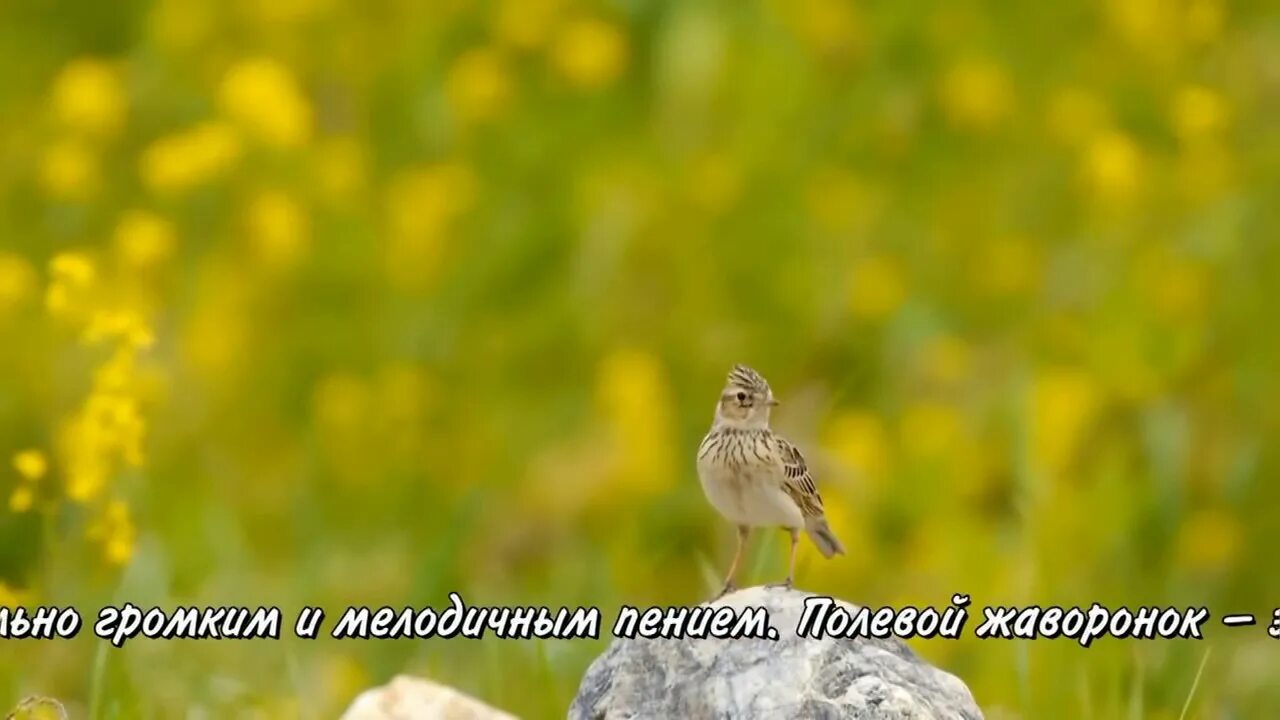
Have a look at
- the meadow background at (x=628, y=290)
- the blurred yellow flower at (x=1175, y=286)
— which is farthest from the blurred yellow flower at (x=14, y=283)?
the blurred yellow flower at (x=1175, y=286)

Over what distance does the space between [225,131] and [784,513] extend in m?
6.75

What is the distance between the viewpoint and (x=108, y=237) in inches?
419

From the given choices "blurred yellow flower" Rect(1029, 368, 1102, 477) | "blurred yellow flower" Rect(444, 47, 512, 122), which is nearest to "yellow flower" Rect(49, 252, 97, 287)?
"blurred yellow flower" Rect(1029, 368, 1102, 477)

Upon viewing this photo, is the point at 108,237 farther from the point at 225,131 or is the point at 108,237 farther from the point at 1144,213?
the point at 1144,213

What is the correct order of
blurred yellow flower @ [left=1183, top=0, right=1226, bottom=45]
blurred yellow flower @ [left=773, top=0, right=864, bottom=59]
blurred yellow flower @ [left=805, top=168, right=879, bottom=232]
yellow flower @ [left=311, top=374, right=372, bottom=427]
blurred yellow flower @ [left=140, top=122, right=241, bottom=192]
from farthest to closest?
1. blurred yellow flower @ [left=773, top=0, right=864, bottom=59]
2. blurred yellow flower @ [left=1183, top=0, right=1226, bottom=45]
3. blurred yellow flower @ [left=805, top=168, right=879, bottom=232]
4. blurred yellow flower @ [left=140, top=122, right=241, bottom=192]
5. yellow flower @ [left=311, top=374, right=372, bottom=427]

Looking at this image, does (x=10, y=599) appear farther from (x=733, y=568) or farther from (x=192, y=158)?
(x=192, y=158)

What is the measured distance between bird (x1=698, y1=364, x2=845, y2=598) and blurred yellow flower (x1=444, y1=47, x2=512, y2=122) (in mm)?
6958

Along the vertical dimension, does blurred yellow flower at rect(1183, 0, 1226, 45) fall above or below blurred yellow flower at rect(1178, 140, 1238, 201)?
above

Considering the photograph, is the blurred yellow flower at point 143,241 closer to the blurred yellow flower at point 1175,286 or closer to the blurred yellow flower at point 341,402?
the blurred yellow flower at point 341,402

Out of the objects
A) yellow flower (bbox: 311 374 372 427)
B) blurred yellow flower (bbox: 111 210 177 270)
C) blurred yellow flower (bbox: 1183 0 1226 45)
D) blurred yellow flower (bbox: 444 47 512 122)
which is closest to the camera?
blurred yellow flower (bbox: 111 210 177 270)

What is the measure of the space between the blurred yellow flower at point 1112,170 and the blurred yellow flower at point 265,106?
338 cm

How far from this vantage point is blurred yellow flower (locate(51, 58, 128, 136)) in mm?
10500

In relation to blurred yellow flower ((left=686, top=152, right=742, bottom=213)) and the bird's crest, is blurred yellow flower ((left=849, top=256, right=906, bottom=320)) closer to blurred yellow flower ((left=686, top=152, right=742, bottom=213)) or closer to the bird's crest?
blurred yellow flower ((left=686, top=152, right=742, bottom=213))

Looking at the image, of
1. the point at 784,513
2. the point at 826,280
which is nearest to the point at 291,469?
the point at 826,280
